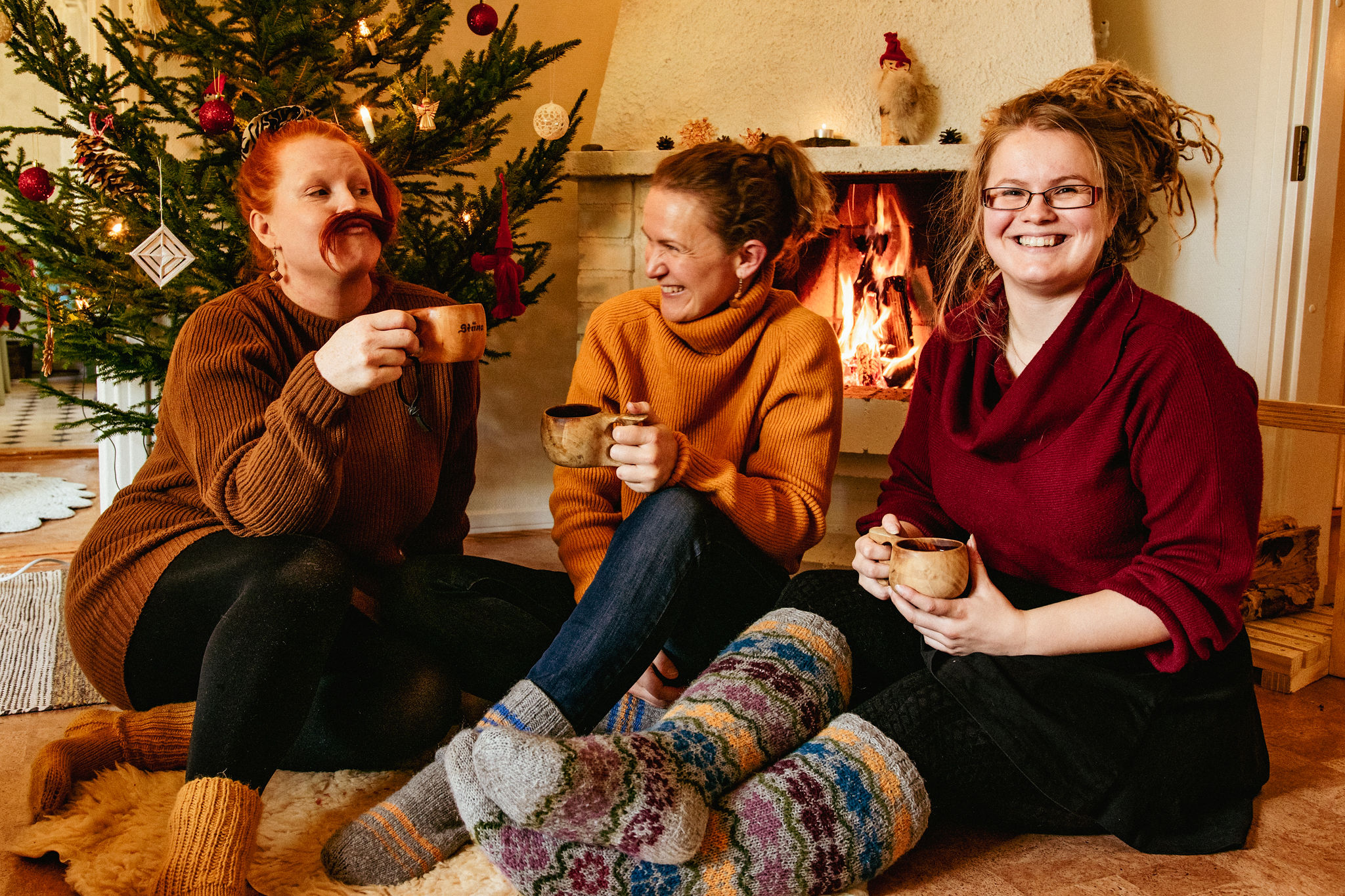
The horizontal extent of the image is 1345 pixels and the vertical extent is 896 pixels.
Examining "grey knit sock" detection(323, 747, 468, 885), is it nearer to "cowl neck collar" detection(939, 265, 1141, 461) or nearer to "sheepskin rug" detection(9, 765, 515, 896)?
"sheepskin rug" detection(9, 765, 515, 896)

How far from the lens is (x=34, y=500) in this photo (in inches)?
124

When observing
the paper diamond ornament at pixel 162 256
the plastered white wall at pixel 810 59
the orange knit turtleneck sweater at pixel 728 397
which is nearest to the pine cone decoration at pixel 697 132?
the plastered white wall at pixel 810 59

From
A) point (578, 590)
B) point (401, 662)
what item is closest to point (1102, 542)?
point (578, 590)

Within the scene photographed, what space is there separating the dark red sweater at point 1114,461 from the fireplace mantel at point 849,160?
4.01 ft

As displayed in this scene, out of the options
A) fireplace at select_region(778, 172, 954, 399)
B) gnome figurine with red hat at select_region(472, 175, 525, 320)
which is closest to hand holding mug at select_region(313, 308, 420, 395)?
gnome figurine with red hat at select_region(472, 175, 525, 320)

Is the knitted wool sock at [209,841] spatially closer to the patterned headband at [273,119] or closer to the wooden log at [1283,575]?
the patterned headband at [273,119]

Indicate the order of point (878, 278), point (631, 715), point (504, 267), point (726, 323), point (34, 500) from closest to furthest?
1. point (631, 715)
2. point (726, 323)
3. point (504, 267)
4. point (878, 278)
5. point (34, 500)

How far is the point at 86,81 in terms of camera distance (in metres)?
1.89

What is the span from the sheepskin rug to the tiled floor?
268 cm

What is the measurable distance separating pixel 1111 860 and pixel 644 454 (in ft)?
2.49

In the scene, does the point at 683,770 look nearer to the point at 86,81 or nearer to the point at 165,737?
the point at 165,737

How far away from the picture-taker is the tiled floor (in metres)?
4.22

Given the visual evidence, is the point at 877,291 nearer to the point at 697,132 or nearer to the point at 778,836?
the point at 697,132

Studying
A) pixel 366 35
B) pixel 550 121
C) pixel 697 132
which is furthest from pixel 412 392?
pixel 697 132
